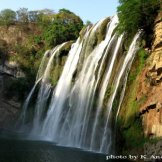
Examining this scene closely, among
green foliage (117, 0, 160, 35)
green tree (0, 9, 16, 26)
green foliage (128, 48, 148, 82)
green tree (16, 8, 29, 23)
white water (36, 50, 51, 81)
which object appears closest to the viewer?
green foliage (128, 48, 148, 82)

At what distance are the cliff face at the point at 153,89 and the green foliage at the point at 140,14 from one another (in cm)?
67

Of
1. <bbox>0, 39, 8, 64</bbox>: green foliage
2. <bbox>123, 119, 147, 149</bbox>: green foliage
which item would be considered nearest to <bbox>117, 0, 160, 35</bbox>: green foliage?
<bbox>123, 119, 147, 149</bbox>: green foliage

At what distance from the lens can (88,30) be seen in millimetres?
37312

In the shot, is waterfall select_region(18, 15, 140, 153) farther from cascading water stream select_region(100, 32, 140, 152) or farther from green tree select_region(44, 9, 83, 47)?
green tree select_region(44, 9, 83, 47)

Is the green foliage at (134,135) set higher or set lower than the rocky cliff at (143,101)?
lower

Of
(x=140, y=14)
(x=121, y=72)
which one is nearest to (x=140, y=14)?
(x=140, y=14)

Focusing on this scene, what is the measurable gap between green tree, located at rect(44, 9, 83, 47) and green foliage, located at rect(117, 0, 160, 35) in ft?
76.3

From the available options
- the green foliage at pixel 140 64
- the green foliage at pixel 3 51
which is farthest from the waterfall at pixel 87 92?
the green foliage at pixel 3 51

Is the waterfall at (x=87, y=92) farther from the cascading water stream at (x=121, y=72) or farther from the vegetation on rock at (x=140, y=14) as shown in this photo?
the vegetation on rock at (x=140, y=14)

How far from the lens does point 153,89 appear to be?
23.7 meters

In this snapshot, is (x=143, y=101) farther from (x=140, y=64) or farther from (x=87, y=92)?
(x=87, y=92)

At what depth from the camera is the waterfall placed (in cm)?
2653

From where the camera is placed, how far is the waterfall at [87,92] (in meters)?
26.5

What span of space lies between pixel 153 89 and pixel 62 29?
92.5ft
